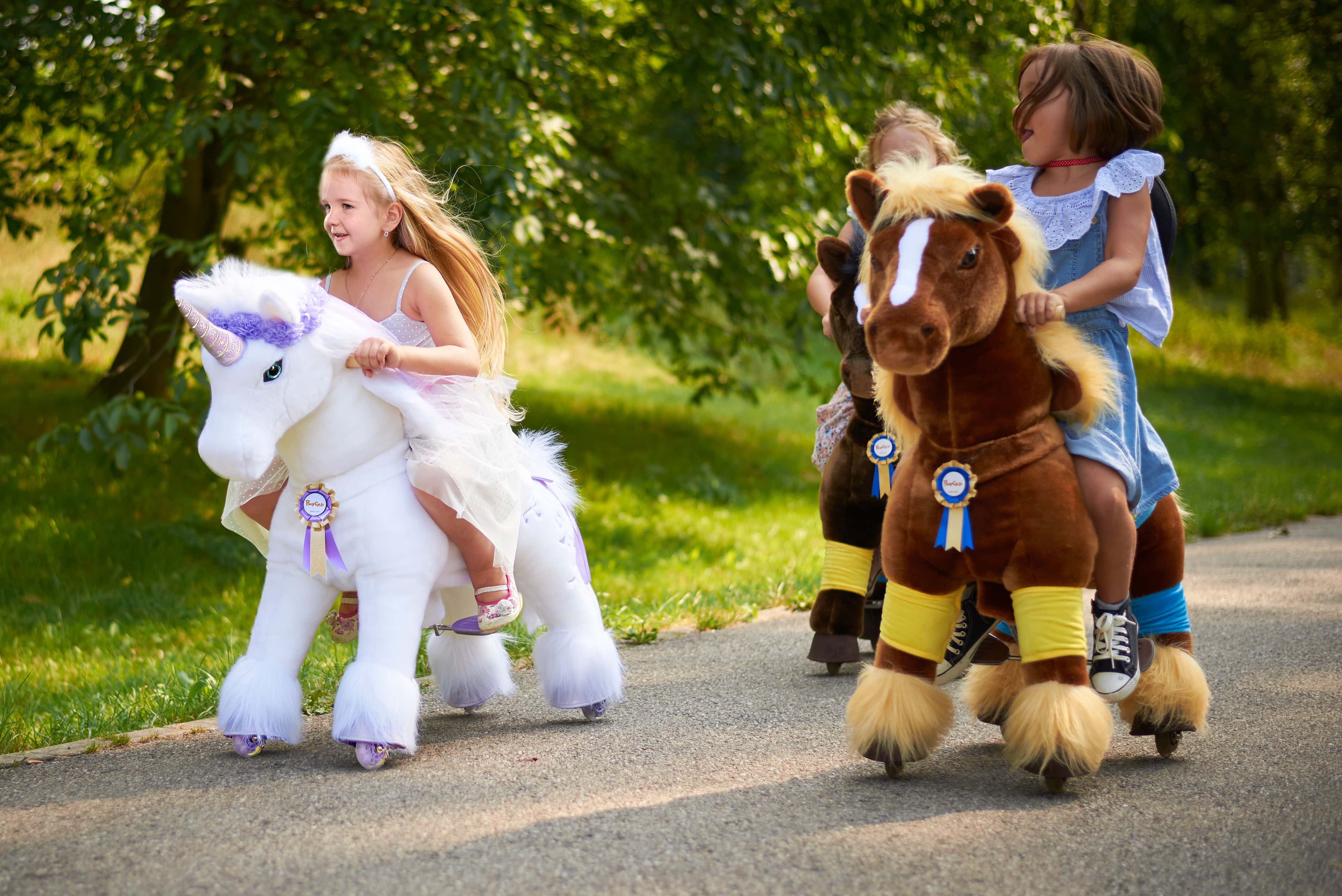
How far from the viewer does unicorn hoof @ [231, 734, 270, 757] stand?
3426mm

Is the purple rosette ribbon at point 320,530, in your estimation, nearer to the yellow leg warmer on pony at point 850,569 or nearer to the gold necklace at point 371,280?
the gold necklace at point 371,280

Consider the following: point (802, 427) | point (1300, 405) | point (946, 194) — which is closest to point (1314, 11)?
point (1300, 405)

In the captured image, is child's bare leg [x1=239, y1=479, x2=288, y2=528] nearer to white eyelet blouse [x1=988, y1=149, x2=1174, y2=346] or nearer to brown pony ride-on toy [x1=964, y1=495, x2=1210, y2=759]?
brown pony ride-on toy [x1=964, y1=495, x2=1210, y2=759]

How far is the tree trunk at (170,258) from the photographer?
352 inches

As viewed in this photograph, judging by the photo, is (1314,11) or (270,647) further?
(1314,11)

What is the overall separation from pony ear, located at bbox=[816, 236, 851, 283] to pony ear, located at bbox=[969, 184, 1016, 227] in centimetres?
90

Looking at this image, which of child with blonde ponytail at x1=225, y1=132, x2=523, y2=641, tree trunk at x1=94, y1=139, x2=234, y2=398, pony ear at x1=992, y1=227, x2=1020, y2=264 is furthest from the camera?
tree trunk at x1=94, y1=139, x2=234, y2=398

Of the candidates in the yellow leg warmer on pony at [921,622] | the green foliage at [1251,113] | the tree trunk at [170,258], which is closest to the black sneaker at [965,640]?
the yellow leg warmer on pony at [921,622]

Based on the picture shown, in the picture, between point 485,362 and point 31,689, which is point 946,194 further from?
point 31,689

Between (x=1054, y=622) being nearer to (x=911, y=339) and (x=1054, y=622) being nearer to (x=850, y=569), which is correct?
(x=911, y=339)

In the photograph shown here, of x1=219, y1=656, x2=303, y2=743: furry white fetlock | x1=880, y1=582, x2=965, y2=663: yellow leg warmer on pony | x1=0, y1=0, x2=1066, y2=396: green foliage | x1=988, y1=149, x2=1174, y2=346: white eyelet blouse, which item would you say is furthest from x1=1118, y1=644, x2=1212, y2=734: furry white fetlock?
x1=0, y1=0, x2=1066, y2=396: green foliage

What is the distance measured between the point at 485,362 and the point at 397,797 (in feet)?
4.67

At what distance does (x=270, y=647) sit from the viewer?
11.3 ft

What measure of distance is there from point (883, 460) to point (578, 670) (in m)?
1.34
